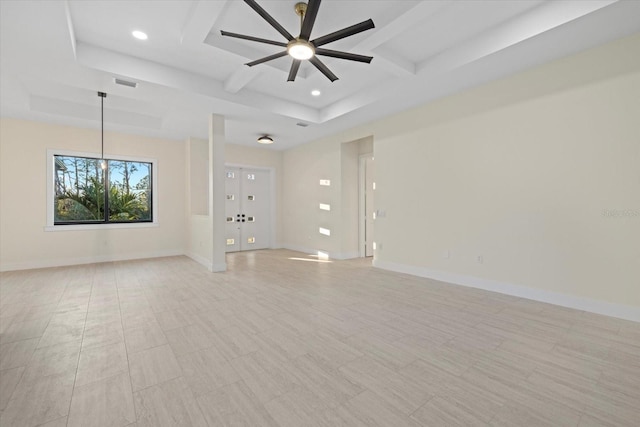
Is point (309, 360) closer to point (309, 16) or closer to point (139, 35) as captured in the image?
point (309, 16)

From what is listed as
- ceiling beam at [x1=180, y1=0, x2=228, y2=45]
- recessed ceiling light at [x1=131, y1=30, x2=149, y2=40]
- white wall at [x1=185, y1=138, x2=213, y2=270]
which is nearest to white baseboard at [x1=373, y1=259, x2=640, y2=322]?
ceiling beam at [x1=180, y1=0, x2=228, y2=45]

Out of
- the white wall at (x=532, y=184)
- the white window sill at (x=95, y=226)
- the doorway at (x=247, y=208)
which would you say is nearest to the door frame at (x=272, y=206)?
the doorway at (x=247, y=208)

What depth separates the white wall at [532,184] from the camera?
2994 mm

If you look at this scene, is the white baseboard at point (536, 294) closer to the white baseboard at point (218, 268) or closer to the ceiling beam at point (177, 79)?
the white baseboard at point (218, 268)

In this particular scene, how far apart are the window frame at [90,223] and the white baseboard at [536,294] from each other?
5.98 meters

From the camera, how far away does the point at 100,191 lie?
6.19 meters

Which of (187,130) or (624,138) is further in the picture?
(187,130)

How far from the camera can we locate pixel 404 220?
5.09m

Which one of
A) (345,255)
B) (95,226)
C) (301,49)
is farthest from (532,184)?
(95,226)

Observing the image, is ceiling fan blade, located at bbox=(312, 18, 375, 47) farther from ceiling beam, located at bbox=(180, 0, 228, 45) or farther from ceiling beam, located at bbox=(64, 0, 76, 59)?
ceiling beam, located at bbox=(64, 0, 76, 59)

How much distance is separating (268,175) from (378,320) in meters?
6.24

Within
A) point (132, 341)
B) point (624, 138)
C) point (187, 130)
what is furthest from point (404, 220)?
point (187, 130)

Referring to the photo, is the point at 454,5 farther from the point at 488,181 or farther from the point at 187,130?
the point at 187,130

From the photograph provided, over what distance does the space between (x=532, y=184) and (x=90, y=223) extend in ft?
27.2
